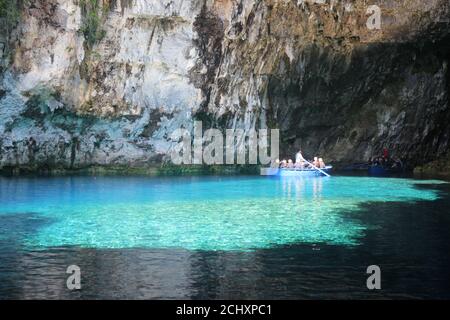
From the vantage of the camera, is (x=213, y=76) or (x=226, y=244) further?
(x=213, y=76)

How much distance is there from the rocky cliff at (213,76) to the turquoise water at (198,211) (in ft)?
33.2

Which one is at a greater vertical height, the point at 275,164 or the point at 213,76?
the point at 213,76

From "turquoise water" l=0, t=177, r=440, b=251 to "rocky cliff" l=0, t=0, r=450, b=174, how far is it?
10119 millimetres

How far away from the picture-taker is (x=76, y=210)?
2159 cm

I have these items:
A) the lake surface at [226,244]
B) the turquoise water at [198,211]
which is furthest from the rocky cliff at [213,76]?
the lake surface at [226,244]

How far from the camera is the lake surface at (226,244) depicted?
435 inches

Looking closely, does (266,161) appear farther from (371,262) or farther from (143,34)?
(371,262)

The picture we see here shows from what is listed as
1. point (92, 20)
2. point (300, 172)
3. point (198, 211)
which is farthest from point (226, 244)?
point (92, 20)

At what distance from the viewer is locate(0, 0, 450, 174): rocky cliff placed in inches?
1651

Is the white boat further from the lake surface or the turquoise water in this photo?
the lake surface

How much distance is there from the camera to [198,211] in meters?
21.1

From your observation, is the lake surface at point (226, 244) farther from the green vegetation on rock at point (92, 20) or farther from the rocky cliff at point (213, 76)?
the green vegetation on rock at point (92, 20)

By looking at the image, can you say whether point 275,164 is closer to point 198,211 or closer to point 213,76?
point 213,76

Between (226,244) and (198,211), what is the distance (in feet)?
20.4
